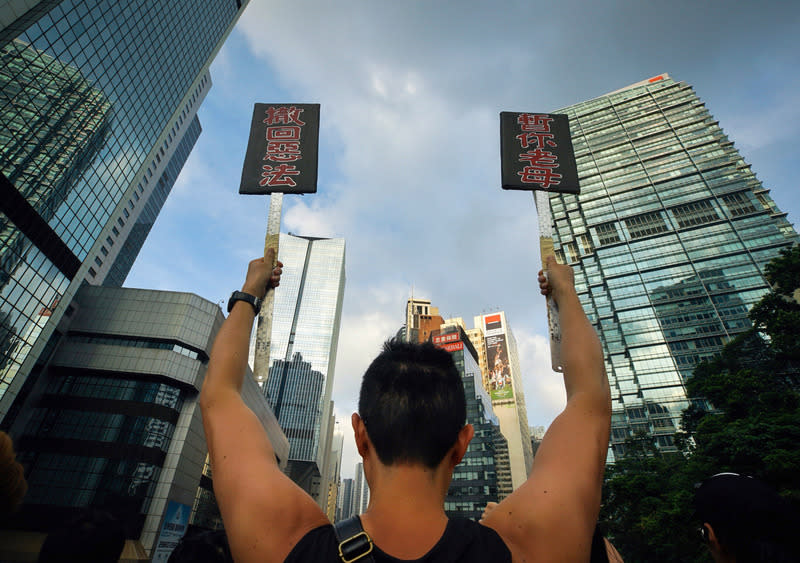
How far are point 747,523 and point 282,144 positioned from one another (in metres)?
5.47

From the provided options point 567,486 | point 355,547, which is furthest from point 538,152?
point 355,547

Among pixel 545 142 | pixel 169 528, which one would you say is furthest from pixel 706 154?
pixel 169 528

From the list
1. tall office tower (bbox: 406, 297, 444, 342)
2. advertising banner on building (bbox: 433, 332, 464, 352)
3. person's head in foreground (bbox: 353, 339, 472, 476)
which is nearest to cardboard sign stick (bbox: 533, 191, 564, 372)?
person's head in foreground (bbox: 353, 339, 472, 476)

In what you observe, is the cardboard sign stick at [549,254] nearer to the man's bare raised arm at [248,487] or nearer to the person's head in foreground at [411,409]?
the person's head in foreground at [411,409]

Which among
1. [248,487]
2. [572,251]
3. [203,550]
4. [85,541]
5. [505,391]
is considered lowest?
[203,550]

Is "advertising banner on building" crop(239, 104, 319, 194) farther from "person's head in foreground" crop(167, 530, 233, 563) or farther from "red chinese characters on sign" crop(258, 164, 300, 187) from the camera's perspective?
"person's head in foreground" crop(167, 530, 233, 563)

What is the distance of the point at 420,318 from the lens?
11225 centimetres

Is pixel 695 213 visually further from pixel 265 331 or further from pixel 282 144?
pixel 265 331

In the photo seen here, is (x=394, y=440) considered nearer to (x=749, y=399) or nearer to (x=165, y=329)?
(x=749, y=399)

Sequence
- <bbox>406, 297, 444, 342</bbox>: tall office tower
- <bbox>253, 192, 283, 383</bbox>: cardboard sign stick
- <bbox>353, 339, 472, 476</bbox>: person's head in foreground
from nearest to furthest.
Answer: <bbox>353, 339, 472, 476</bbox>: person's head in foreground
<bbox>253, 192, 283, 383</bbox>: cardboard sign stick
<bbox>406, 297, 444, 342</bbox>: tall office tower

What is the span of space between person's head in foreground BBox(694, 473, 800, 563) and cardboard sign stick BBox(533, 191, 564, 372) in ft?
3.53

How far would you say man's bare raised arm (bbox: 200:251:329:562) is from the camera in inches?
41.6

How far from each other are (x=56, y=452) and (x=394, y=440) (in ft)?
139

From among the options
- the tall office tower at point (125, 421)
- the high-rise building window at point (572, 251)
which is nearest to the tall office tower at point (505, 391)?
the high-rise building window at point (572, 251)
